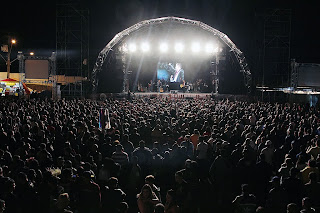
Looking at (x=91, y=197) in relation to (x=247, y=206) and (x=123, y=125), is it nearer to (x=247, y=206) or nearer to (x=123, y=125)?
(x=247, y=206)

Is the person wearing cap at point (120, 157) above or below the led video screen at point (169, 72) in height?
below

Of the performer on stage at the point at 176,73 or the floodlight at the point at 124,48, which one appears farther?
the performer on stage at the point at 176,73

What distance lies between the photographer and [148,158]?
8.69 m

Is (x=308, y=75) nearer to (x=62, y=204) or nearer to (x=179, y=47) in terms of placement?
(x=179, y=47)

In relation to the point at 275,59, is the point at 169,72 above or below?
below

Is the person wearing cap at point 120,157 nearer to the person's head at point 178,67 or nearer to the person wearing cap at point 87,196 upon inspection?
the person wearing cap at point 87,196

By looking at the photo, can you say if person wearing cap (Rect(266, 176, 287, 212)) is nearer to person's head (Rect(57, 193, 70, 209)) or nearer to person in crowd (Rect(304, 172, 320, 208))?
person in crowd (Rect(304, 172, 320, 208))

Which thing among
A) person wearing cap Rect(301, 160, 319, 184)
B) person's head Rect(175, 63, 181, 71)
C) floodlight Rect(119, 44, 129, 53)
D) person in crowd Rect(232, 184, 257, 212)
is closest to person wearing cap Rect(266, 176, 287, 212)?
person in crowd Rect(232, 184, 257, 212)

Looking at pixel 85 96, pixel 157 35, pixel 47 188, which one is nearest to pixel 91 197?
pixel 47 188

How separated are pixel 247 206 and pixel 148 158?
10.1 ft

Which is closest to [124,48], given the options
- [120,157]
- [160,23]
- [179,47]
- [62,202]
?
[179,47]

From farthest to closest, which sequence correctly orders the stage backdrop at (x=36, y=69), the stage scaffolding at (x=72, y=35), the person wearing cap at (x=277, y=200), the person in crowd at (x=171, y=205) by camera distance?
the stage backdrop at (x=36, y=69) → the stage scaffolding at (x=72, y=35) → the person wearing cap at (x=277, y=200) → the person in crowd at (x=171, y=205)

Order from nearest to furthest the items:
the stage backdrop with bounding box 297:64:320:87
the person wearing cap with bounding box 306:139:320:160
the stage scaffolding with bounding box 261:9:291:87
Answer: the person wearing cap with bounding box 306:139:320:160 < the stage backdrop with bounding box 297:64:320:87 < the stage scaffolding with bounding box 261:9:291:87

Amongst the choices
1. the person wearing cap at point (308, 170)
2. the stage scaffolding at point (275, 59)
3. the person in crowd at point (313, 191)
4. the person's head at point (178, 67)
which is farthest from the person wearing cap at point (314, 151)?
the person's head at point (178, 67)
